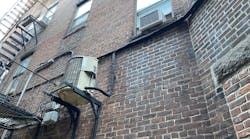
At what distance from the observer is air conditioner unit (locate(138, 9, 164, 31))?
496 cm

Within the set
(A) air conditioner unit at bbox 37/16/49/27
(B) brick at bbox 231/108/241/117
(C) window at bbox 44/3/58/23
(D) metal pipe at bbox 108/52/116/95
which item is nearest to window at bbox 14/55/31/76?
(A) air conditioner unit at bbox 37/16/49/27

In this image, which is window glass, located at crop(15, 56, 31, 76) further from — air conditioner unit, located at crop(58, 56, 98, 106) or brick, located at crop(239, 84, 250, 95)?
brick, located at crop(239, 84, 250, 95)

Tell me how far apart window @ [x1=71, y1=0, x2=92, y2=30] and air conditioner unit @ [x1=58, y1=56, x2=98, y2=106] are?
398 cm

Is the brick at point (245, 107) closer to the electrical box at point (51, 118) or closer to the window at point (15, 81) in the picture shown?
the electrical box at point (51, 118)

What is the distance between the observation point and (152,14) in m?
5.23

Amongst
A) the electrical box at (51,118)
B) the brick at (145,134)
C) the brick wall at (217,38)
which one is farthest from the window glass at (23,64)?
the brick wall at (217,38)

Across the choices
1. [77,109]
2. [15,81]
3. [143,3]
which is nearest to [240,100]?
[77,109]

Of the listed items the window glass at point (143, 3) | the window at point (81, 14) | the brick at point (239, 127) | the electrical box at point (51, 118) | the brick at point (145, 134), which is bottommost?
the brick at point (239, 127)

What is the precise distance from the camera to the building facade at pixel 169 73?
2.78 metres

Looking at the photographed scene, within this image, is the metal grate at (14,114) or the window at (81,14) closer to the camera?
the metal grate at (14,114)

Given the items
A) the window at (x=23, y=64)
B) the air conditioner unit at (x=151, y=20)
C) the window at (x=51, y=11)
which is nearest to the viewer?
the air conditioner unit at (x=151, y=20)

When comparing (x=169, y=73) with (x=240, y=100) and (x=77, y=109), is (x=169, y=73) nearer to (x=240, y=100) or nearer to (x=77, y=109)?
(x=240, y=100)

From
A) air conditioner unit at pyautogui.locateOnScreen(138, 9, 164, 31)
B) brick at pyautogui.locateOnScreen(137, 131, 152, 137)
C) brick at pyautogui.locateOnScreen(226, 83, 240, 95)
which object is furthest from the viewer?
air conditioner unit at pyautogui.locateOnScreen(138, 9, 164, 31)

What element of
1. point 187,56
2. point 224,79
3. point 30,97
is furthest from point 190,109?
point 30,97
